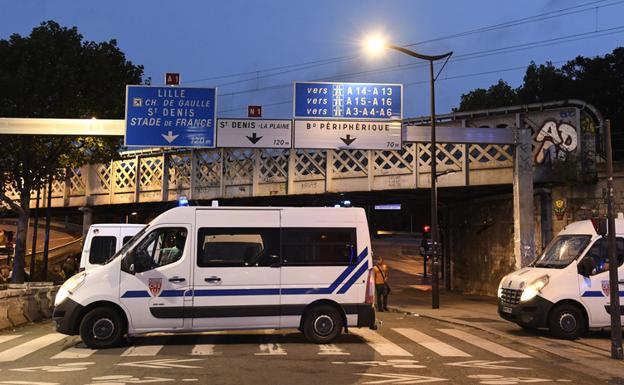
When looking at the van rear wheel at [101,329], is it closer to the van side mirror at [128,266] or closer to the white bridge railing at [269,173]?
the van side mirror at [128,266]

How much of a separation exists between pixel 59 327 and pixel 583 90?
41.3 metres

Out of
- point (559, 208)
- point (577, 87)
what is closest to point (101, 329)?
point (559, 208)

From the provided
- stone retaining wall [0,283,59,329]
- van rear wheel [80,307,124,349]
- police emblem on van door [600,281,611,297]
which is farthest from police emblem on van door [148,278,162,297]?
police emblem on van door [600,281,611,297]

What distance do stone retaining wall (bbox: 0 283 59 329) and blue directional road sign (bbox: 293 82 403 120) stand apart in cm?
890

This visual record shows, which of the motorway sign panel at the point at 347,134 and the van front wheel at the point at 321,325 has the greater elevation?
the motorway sign panel at the point at 347,134

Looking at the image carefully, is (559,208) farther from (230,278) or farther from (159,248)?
(159,248)

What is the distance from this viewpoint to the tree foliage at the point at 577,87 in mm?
42125

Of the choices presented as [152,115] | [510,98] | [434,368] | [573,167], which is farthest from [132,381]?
[510,98]

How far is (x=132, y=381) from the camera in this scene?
26.6ft

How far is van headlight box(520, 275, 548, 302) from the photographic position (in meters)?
13.0

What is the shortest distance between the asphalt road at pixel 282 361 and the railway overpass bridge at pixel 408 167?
725 centimetres

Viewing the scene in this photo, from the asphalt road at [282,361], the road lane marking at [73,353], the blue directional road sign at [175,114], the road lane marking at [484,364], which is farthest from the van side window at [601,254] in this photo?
the blue directional road sign at [175,114]

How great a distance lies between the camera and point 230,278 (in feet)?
37.7

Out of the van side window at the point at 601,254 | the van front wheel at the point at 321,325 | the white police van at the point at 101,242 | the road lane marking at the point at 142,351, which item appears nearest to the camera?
the road lane marking at the point at 142,351
